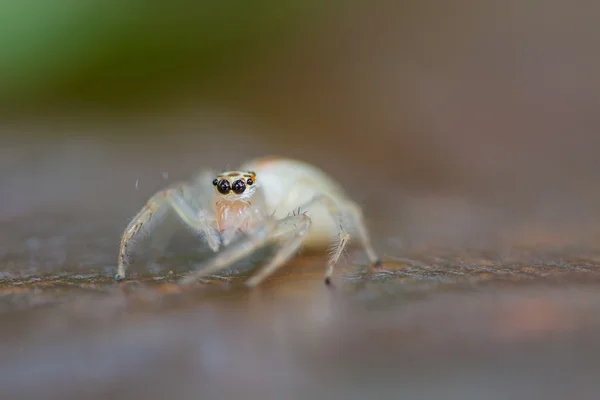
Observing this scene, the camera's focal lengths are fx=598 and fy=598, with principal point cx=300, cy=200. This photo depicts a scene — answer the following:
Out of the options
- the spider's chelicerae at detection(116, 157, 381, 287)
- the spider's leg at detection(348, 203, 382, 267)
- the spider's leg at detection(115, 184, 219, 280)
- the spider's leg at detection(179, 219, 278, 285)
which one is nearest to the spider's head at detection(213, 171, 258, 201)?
the spider's chelicerae at detection(116, 157, 381, 287)

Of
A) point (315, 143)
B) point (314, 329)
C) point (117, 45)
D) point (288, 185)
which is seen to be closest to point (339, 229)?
point (288, 185)

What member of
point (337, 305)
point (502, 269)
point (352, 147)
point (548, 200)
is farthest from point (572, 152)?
point (337, 305)

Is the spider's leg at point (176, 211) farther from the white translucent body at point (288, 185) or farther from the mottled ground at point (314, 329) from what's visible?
the white translucent body at point (288, 185)

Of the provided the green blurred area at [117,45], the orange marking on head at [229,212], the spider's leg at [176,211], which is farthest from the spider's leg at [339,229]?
the green blurred area at [117,45]

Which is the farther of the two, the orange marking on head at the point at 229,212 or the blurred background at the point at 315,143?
the orange marking on head at the point at 229,212

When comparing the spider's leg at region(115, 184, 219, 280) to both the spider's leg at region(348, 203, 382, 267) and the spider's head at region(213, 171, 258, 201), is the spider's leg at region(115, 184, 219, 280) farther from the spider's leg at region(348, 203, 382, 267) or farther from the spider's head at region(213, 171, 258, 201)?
the spider's leg at region(348, 203, 382, 267)

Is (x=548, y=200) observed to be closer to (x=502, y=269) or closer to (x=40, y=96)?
(x=502, y=269)
